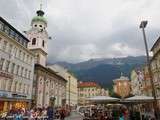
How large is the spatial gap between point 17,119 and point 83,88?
380ft

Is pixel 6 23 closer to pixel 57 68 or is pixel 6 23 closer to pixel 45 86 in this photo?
pixel 45 86

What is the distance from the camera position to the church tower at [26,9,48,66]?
2530 inches

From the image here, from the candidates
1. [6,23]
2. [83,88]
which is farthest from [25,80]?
[83,88]

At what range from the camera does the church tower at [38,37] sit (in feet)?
211

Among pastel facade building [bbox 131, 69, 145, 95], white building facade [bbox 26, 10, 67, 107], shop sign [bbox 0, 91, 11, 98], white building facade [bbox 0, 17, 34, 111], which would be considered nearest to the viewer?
shop sign [bbox 0, 91, 11, 98]

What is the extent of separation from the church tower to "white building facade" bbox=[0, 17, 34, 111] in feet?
52.8

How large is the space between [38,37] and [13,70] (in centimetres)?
2708

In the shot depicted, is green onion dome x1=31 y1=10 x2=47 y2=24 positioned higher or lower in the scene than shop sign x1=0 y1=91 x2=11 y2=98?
higher

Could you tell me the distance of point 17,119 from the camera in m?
24.1

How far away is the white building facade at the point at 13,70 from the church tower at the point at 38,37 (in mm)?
16089

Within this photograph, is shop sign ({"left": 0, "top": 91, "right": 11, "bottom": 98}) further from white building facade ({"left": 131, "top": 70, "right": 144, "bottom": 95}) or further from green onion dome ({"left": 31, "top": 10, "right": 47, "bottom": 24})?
green onion dome ({"left": 31, "top": 10, "right": 47, "bottom": 24})

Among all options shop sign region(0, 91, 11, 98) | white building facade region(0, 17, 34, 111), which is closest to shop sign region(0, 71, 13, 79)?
white building facade region(0, 17, 34, 111)

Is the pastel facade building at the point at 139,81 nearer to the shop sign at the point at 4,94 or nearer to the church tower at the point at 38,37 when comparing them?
the church tower at the point at 38,37

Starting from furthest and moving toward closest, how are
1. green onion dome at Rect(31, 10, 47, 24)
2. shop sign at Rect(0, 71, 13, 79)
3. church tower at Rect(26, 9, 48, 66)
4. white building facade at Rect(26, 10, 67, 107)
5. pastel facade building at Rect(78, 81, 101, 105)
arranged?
pastel facade building at Rect(78, 81, 101, 105), green onion dome at Rect(31, 10, 47, 24), church tower at Rect(26, 9, 48, 66), white building facade at Rect(26, 10, 67, 107), shop sign at Rect(0, 71, 13, 79)
